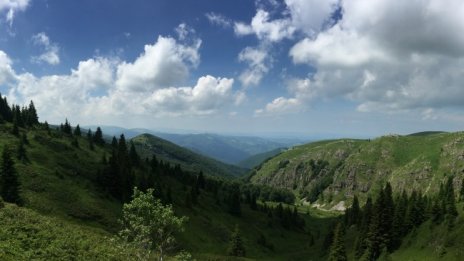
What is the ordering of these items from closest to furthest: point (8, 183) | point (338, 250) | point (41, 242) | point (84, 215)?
1. point (41, 242)
2. point (8, 183)
3. point (84, 215)
4. point (338, 250)

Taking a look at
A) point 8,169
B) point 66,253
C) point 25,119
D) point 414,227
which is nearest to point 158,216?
point 66,253

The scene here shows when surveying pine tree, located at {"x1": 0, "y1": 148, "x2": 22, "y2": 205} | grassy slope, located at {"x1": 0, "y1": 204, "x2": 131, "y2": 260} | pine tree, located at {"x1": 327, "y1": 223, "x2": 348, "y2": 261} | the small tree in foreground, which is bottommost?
pine tree, located at {"x1": 327, "y1": 223, "x2": 348, "y2": 261}

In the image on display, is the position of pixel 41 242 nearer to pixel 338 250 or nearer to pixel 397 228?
pixel 338 250

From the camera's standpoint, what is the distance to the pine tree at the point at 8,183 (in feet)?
260

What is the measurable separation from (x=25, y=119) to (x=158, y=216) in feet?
593

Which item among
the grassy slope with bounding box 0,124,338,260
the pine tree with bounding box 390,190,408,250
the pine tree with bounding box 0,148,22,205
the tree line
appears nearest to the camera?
the grassy slope with bounding box 0,124,338,260

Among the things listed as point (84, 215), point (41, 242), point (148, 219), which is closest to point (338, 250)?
point (84, 215)

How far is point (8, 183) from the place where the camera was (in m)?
81.0

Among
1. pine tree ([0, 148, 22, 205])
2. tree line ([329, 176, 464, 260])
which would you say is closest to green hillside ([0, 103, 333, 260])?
pine tree ([0, 148, 22, 205])

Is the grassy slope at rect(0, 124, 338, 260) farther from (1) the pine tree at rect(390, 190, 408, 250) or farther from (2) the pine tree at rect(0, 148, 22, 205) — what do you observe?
(1) the pine tree at rect(390, 190, 408, 250)

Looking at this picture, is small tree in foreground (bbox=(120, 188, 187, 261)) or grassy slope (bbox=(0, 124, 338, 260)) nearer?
small tree in foreground (bbox=(120, 188, 187, 261))

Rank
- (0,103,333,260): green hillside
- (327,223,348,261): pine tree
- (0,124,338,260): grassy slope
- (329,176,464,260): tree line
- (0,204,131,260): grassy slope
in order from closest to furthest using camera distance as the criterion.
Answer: (0,204,131,260): grassy slope → (0,124,338,260): grassy slope → (0,103,333,260): green hillside → (327,223,348,261): pine tree → (329,176,464,260): tree line

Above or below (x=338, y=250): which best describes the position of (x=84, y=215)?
above

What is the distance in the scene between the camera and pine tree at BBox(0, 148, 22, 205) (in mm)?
79281
